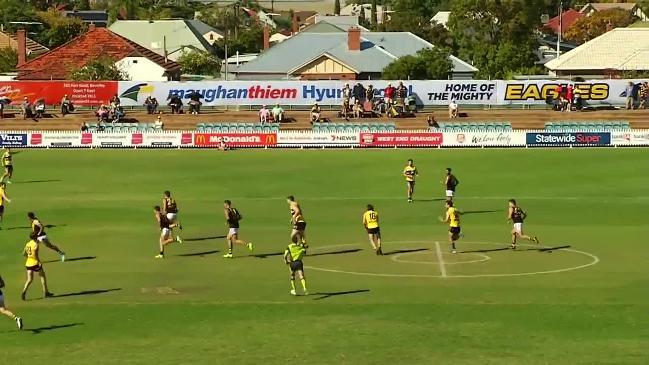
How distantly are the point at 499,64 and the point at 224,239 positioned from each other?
74.0m

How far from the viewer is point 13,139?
7269 centimetres

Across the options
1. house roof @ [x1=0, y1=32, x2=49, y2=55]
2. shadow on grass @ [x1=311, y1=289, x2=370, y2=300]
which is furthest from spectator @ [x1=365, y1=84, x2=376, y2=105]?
house roof @ [x1=0, y1=32, x2=49, y2=55]

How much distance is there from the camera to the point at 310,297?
104 feet

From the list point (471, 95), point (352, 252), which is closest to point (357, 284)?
point (352, 252)

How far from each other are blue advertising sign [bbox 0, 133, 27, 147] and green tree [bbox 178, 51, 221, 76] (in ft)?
167

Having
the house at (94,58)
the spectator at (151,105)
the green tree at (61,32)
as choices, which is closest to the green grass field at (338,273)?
the spectator at (151,105)

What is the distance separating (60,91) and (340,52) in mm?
31339

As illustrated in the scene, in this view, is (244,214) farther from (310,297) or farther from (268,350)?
(268,350)

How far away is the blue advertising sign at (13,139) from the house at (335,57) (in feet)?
109

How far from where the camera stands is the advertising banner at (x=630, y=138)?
69.7 meters

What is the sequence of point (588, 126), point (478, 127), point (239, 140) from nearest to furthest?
point (588, 126), point (478, 127), point (239, 140)

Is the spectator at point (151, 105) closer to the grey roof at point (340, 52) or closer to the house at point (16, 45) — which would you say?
the grey roof at point (340, 52)

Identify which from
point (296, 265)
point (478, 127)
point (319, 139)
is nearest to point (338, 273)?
point (296, 265)

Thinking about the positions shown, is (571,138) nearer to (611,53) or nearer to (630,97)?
(630,97)
